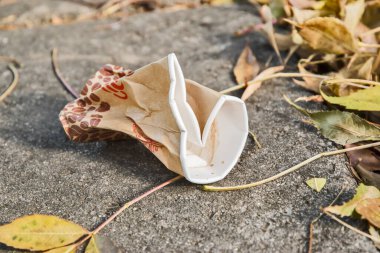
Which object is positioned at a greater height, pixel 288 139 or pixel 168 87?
pixel 168 87

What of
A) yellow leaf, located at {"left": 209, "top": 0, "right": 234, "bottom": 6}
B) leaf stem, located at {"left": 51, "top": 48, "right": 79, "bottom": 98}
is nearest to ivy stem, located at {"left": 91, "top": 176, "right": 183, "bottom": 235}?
leaf stem, located at {"left": 51, "top": 48, "right": 79, "bottom": 98}

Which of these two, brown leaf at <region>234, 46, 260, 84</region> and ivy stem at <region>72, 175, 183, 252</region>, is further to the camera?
brown leaf at <region>234, 46, 260, 84</region>

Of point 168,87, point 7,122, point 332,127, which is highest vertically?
point 168,87

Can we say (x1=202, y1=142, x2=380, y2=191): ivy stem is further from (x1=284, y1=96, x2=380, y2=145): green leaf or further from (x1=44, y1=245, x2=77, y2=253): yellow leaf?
(x1=44, y1=245, x2=77, y2=253): yellow leaf

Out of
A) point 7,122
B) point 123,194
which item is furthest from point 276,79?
point 7,122

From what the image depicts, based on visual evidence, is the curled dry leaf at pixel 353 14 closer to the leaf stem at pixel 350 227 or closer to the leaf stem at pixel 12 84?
the leaf stem at pixel 350 227

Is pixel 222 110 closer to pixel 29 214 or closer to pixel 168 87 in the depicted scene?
pixel 168 87

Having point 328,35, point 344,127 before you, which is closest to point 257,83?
point 328,35
